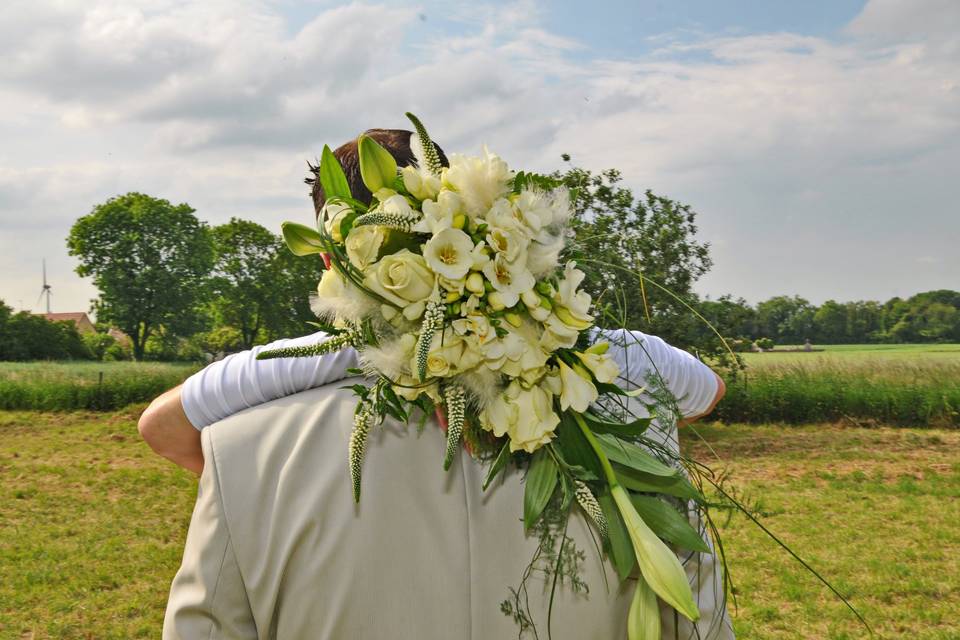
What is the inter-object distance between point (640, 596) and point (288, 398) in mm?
755

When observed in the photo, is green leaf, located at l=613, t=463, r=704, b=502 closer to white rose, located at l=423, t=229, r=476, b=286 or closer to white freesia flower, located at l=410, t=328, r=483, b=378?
white freesia flower, located at l=410, t=328, r=483, b=378

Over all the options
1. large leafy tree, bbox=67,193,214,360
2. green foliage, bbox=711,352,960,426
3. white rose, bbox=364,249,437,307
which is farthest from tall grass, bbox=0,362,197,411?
large leafy tree, bbox=67,193,214,360

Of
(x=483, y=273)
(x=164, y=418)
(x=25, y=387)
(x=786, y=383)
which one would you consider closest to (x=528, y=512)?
(x=483, y=273)

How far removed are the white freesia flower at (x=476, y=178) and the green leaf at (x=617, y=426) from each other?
458 millimetres

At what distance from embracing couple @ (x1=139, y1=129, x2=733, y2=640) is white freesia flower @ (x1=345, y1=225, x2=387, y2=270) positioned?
0.19 meters

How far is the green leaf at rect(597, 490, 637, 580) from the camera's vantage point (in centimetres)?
156

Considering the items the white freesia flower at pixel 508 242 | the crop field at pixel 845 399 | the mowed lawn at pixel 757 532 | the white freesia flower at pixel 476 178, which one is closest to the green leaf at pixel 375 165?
the white freesia flower at pixel 476 178

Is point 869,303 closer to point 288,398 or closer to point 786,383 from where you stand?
point 786,383

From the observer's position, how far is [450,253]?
1504 mm

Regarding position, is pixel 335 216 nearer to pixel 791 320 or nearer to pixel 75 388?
pixel 75 388

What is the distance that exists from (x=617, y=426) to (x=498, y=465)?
10.2 inches

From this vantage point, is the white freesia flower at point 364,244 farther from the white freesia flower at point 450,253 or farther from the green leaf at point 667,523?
the green leaf at point 667,523

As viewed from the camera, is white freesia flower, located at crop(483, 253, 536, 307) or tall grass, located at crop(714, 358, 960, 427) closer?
white freesia flower, located at crop(483, 253, 536, 307)

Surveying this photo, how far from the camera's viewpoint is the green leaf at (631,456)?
1607 mm
